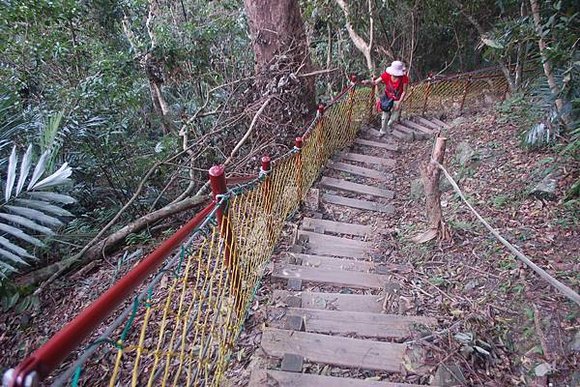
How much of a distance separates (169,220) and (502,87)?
8.46m

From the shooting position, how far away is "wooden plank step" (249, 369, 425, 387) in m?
1.83

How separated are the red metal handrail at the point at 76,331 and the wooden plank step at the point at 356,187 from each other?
344 centimetres

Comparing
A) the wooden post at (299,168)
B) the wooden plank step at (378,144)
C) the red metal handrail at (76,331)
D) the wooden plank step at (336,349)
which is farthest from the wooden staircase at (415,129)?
the red metal handrail at (76,331)

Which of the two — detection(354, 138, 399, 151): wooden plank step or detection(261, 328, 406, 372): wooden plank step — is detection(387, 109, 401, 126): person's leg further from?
detection(261, 328, 406, 372): wooden plank step

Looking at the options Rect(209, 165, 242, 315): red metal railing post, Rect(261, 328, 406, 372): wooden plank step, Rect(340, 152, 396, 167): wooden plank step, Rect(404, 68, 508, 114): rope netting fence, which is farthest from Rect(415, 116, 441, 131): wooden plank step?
Rect(209, 165, 242, 315): red metal railing post

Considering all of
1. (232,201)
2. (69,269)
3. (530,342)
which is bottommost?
(69,269)

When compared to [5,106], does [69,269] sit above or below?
below

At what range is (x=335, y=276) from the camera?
278 cm

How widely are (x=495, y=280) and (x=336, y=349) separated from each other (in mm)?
1319

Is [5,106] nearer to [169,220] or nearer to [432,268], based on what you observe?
[169,220]

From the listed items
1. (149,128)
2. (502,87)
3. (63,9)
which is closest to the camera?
(63,9)

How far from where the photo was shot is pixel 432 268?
2.81 metres

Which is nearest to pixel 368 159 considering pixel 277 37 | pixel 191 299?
pixel 277 37

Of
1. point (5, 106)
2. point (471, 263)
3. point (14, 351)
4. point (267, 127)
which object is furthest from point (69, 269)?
point (471, 263)
